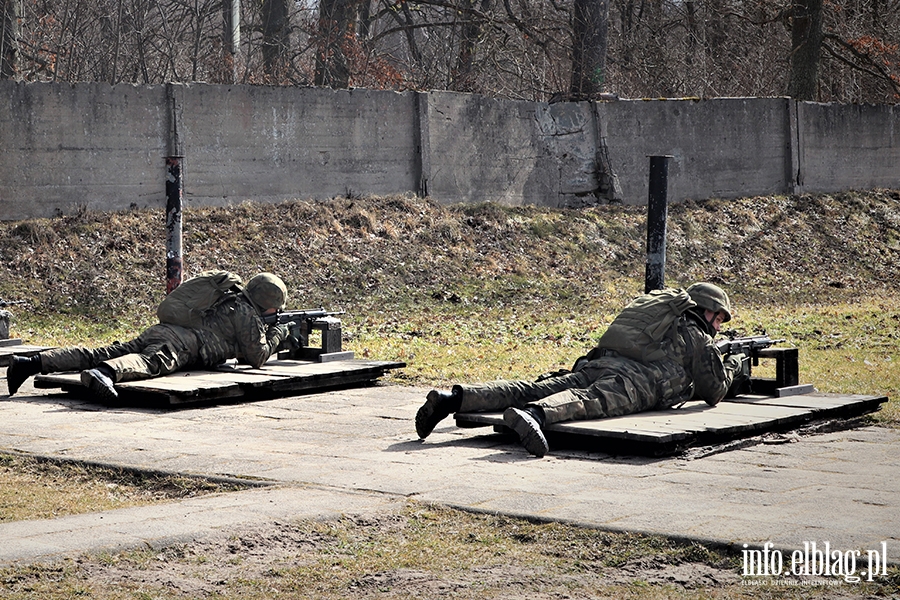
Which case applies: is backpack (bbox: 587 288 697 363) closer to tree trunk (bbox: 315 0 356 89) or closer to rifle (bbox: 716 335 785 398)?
rifle (bbox: 716 335 785 398)

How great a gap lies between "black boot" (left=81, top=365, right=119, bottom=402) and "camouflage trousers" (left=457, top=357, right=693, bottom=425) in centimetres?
318

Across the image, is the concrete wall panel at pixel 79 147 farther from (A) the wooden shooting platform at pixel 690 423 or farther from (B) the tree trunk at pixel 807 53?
(B) the tree trunk at pixel 807 53

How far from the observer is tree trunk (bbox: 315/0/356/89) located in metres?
23.9

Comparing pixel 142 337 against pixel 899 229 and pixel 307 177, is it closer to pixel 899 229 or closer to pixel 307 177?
pixel 307 177

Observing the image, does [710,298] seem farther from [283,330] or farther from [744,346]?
[283,330]

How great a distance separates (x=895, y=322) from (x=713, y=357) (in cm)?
798

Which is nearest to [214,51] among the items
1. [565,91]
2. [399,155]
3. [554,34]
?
[399,155]

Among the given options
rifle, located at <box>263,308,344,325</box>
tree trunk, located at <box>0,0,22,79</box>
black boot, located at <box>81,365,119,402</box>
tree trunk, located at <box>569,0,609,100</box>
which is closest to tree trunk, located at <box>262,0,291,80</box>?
tree trunk, located at <box>0,0,22,79</box>

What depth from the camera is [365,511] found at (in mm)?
6199

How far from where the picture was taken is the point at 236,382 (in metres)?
10.2

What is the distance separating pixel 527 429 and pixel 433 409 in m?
0.75

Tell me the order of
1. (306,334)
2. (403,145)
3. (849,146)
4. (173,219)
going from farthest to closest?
(849,146) → (403,145) → (173,219) → (306,334)

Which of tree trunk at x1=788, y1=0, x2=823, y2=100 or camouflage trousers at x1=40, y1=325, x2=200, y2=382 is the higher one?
tree trunk at x1=788, y1=0, x2=823, y2=100

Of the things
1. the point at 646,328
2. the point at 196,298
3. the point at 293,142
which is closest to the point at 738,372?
the point at 646,328
